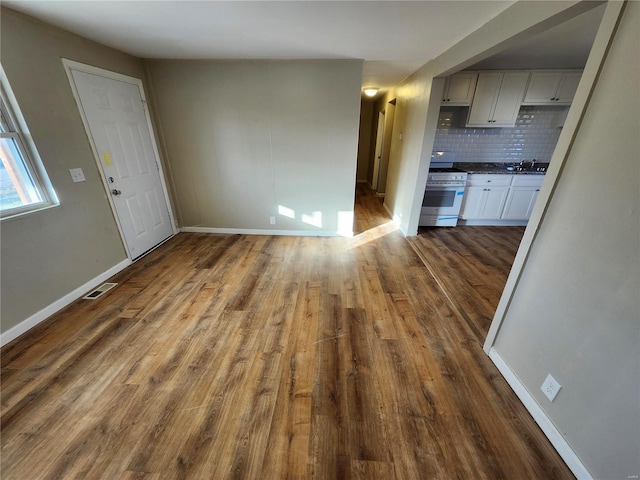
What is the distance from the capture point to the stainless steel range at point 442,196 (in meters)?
3.84

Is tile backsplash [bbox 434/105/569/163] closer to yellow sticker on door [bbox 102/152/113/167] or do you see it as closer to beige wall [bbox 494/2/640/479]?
beige wall [bbox 494/2/640/479]

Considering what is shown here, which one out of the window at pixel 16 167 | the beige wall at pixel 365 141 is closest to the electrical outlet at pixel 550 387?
the window at pixel 16 167

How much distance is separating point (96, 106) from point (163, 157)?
1013mm

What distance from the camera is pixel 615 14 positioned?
1.03 metres

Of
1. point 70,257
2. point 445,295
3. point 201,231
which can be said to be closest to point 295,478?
point 445,295

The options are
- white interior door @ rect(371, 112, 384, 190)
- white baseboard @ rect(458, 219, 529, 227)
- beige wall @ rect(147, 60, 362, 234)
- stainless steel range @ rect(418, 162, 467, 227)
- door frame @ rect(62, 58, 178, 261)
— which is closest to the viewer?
door frame @ rect(62, 58, 178, 261)

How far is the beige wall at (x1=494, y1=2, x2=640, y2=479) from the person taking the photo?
3.24 ft

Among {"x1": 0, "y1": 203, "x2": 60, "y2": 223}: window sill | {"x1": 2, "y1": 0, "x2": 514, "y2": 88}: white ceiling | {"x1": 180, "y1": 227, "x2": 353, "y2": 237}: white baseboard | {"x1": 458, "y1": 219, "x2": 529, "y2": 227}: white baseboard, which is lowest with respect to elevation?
{"x1": 180, "y1": 227, "x2": 353, "y2": 237}: white baseboard

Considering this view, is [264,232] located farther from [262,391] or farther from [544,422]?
[544,422]

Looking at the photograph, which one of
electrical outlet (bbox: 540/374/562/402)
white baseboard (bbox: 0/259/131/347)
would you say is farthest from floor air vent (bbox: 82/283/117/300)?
electrical outlet (bbox: 540/374/562/402)

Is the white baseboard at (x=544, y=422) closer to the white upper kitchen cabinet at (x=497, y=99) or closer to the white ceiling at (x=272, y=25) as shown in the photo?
the white ceiling at (x=272, y=25)

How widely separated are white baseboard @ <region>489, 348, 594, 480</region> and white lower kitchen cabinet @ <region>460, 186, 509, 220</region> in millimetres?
2980

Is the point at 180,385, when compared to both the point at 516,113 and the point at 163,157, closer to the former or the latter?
the point at 163,157

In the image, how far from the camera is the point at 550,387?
4.39 ft
